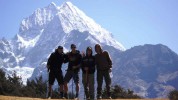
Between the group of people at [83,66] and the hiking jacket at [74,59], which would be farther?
the hiking jacket at [74,59]

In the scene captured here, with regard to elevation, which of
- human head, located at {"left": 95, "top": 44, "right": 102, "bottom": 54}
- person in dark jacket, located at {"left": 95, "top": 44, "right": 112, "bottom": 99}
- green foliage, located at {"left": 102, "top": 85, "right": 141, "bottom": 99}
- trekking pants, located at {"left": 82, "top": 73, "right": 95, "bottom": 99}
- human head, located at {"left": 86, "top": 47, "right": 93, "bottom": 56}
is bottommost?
trekking pants, located at {"left": 82, "top": 73, "right": 95, "bottom": 99}

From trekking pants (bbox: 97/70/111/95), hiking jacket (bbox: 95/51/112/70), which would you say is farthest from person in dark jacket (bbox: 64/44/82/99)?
trekking pants (bbox: 97/70/111/95)

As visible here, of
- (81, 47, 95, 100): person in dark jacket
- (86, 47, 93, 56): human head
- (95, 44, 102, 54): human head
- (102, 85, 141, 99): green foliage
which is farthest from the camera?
(102, 85, 141, 99): green foliage

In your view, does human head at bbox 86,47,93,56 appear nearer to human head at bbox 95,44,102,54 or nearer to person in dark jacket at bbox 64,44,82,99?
human head at bbox 95,44,102,54

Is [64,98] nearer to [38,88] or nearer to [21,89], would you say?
[21,89]

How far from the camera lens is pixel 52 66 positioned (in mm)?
15852

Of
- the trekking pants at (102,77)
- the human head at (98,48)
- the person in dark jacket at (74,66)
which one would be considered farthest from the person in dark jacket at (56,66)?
the trekking pants at (102,77)

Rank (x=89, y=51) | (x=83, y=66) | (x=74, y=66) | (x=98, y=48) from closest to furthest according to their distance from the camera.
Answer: (x=89, y=51) → (x=98, y=48) → (x=83, y=66) → (x=74, y=66)

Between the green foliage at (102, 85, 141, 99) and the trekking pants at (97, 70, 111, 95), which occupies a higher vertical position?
the green foliage at (102, 85, 141, 99)


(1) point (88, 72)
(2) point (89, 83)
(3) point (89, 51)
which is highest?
(3) point (89, 51)

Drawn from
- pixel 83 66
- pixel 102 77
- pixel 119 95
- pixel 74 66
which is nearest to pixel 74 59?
pixel 74 66

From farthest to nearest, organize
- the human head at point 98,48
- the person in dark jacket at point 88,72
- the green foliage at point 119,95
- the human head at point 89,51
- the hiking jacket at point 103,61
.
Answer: the green foliage at point 119,95
the hiking jacket at point 103,61
the person in dark jacket at point 88,72
the human head at point 98,48
the human head at point 89,51

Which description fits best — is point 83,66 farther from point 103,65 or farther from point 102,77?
point 102,77

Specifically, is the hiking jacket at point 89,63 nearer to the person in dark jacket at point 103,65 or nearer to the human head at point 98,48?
the person in dark jacket at point 103,65
